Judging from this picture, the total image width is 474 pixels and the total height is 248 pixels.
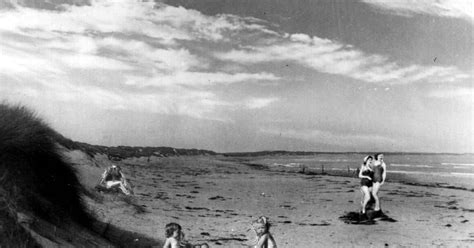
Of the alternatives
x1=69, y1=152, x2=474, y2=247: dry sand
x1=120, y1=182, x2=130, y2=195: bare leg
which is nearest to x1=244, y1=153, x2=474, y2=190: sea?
A: x1=69, y1=152, x2=474, y2=247: dry sand

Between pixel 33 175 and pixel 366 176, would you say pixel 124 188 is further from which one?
pixel 366 176

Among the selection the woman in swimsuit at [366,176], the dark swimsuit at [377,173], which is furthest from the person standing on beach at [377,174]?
the woman in swimsuit at [366,176]

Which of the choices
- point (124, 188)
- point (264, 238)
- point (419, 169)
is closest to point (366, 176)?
point (264, 238)

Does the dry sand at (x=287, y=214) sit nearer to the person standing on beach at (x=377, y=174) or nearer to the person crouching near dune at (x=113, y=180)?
the person crouching near dune at (x=113, y=180)

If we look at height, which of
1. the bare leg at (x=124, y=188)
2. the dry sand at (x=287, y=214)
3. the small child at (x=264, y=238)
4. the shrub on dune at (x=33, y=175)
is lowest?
the dry sand at (x=287, y=214)

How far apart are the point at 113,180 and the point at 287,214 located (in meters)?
4.76

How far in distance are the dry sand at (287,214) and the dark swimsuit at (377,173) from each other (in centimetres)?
102

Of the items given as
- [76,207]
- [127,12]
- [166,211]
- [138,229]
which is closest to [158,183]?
[166,211]

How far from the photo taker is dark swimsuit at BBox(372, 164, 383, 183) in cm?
955

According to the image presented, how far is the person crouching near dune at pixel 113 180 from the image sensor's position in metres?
9.97

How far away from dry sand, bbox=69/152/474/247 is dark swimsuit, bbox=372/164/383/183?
1.02 m

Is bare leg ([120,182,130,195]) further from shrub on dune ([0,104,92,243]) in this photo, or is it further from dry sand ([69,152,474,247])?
shrub on dune ([0,104,92,243])

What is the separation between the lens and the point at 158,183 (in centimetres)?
1559

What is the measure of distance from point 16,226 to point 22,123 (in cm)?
265
